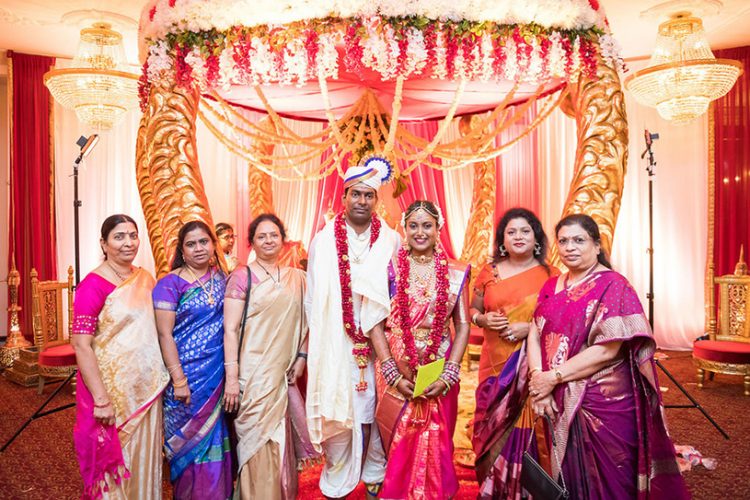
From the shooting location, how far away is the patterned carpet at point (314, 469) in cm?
291

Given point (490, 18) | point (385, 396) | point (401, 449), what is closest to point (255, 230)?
point (385, 396)

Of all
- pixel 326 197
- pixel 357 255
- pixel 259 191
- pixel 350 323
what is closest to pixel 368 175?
pixel 357 255

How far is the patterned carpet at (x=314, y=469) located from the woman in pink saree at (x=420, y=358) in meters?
0.53

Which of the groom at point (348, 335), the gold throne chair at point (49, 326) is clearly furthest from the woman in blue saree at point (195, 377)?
the gold throne chair at point (49, 326)

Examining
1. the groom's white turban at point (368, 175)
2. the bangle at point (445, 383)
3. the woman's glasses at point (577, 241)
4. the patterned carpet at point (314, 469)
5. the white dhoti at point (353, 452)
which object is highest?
the groom's white turban at point (368, 175)

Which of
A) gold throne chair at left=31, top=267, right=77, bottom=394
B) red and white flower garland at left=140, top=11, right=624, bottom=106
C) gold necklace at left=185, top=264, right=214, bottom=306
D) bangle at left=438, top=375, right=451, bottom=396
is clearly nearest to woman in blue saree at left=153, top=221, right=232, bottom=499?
gold necklace at left=185, top=264, right=214, bottom=306

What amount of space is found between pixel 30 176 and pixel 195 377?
5052mm

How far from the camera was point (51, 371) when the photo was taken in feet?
15.2

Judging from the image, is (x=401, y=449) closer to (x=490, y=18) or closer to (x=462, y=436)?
(x=462, y=436)

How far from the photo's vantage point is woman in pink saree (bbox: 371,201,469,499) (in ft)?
7.84

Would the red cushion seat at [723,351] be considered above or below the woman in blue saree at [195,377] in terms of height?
below

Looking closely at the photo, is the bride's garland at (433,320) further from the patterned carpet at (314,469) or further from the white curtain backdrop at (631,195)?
the white curtain backdrop at (631,195)

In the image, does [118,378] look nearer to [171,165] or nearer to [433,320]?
[433,320]

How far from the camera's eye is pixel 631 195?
6742 millimetres
